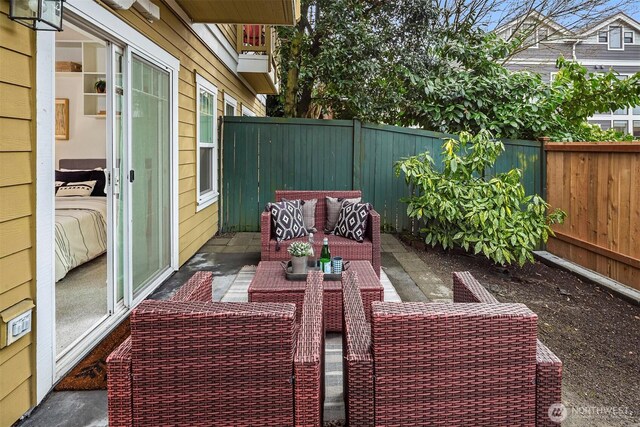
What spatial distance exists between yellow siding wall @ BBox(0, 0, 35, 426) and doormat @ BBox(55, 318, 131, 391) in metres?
0.23

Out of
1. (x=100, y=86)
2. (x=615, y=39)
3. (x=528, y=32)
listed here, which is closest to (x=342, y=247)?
(x=100, y=86)

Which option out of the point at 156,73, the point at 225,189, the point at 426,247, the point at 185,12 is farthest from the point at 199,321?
the point at 225,189

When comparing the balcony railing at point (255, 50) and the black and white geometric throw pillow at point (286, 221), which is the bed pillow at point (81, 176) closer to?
the black and white geometric throw pillow at point (286, 221)

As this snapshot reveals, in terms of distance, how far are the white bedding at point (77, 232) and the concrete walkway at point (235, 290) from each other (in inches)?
32.1

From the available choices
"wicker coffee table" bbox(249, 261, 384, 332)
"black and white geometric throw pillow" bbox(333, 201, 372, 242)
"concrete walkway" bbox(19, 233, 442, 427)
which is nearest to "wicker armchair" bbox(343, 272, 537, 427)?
"concrete walkway" bbox(19, 233, 442, 427)

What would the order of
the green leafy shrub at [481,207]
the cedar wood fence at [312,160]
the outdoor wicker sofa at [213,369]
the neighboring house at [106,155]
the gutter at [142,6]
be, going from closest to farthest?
the outdoor wicker sofa at [213,369] → the neighboring house at [106,155] → the gutter at [142,6] → the green leafy shrub at [481,207] → the cedar wood fence at [312,160]

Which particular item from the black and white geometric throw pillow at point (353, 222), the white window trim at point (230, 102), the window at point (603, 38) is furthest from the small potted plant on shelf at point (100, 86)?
the window at point (603, 38)

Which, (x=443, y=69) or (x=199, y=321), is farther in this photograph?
(x=443, y=69)

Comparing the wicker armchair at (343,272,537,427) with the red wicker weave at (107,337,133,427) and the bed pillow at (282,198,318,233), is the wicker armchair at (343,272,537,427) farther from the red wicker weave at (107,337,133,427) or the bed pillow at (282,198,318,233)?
the bed pillow at (282,198,318,233)

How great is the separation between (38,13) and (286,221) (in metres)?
2.74

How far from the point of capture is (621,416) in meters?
2.21

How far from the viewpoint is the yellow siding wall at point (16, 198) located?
1.88 metres

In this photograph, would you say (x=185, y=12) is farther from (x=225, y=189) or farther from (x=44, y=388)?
(x=44, y=388)

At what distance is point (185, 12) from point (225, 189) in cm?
280
